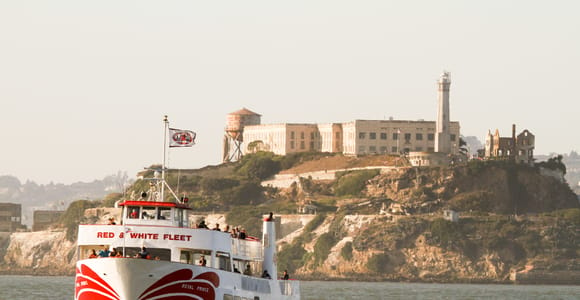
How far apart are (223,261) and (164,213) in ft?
12.9

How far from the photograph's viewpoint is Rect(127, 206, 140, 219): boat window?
Result: 71188 mm

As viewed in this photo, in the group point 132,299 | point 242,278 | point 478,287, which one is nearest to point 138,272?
point 132,299

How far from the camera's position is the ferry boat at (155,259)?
67750 millimetres

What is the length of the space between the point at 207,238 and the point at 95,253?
204 inches

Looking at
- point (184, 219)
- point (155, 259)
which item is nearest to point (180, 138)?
point (184, 219)

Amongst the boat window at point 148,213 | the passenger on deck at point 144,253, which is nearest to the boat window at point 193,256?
the passenger on deck at point 144,253

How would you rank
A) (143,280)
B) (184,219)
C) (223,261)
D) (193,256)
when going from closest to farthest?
(143,280)
(193,256)
(184,219)
(223,261)

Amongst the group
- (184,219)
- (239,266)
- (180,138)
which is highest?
(180,138)

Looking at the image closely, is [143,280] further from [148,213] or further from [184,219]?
[184,219]

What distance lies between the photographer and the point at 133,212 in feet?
234

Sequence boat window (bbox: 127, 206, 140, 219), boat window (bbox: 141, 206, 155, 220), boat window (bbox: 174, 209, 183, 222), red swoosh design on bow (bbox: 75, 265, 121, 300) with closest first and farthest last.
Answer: red swoosh design on bow (bbox: 75, 265, 121, 300), boat window (bbox: 127, 206, 140, 219), boat window (bbox: 141, 206, 155, 220), boat window (bbox: 174, 209, 183, 222)

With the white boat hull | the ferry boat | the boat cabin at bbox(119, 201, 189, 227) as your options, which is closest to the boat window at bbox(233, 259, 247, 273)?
the ferry boat

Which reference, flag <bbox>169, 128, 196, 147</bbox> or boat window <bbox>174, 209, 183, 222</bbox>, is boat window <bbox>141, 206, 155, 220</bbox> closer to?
boat window <bbox>174, 209, 183, 222</bbox>

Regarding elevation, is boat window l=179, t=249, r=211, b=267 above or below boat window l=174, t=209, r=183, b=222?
below
